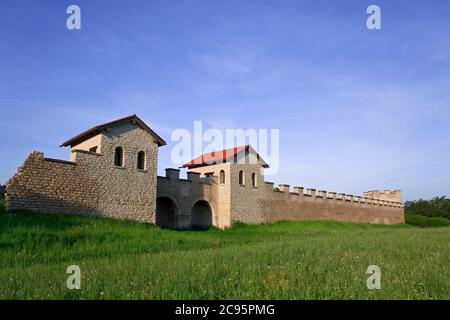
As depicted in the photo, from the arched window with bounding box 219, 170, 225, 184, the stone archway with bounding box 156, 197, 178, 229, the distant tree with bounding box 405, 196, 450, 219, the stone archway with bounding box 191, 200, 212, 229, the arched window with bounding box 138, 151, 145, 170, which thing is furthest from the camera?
the distant tree with bounding box 405, 196, 450, 219

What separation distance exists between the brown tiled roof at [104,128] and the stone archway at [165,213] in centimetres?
437

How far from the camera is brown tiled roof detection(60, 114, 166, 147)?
59.6ft

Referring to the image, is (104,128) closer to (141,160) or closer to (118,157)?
(118,157)

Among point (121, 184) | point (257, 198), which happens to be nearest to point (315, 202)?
point (257, 198)

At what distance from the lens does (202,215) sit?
85.2 feet

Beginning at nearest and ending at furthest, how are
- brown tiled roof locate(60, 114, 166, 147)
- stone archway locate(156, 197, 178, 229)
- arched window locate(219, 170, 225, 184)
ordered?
brown tiled roof locate(60, 114, 166, 147) → stone archway locate(156, 197, 178, 229) → arched window locate(219, 170, 225, 184)

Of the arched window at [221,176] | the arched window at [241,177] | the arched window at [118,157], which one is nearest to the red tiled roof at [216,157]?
the arched window at [221,176]

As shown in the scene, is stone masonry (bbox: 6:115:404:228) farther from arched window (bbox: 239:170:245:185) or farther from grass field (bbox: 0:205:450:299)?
grass field (bbox: 0:205:450:299)

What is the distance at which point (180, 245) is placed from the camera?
44.5 ft

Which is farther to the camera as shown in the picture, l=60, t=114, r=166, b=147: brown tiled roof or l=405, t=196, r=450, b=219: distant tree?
l=405, t=196, r=450, b=219: distant tree

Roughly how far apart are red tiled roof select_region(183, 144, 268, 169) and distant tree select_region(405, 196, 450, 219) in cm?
3742

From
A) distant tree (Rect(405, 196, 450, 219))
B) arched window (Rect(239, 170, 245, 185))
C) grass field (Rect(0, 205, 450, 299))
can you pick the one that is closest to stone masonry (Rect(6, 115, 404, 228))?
arched window (Rect(239, 170, 245, 185))

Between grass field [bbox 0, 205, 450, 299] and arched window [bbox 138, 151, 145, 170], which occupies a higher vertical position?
arched window [bbox 138, 151, 145, 170]

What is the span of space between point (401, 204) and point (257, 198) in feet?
83.2
